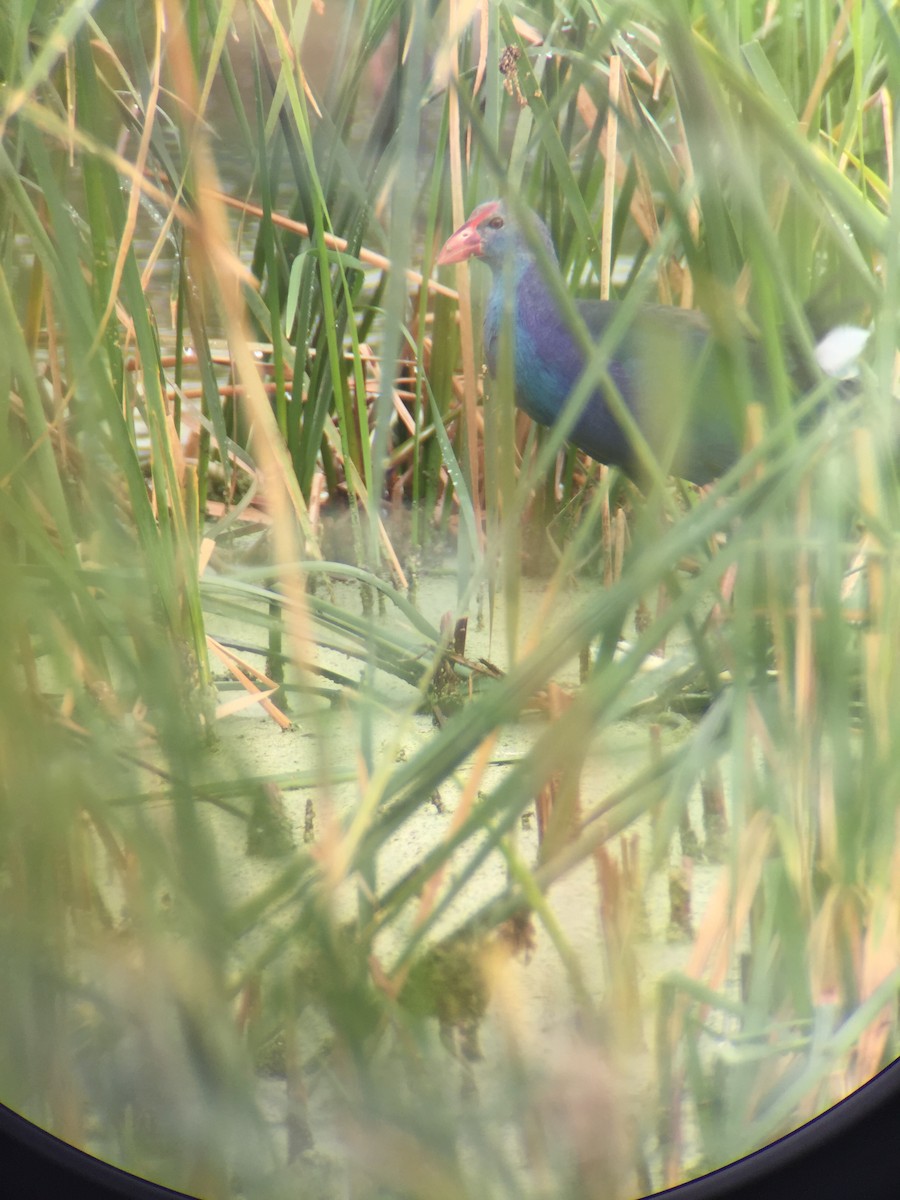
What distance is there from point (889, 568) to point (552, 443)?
0.13 metres

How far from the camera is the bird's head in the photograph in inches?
12.6

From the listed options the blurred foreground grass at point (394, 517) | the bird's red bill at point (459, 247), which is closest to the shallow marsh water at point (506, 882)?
the blurred foreground grass at point (394, 517)

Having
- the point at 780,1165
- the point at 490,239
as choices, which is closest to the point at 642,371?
the point at 490,239

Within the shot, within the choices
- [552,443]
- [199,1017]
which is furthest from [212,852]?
[552,443]

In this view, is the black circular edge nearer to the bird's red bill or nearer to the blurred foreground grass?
the blurred foreground grass

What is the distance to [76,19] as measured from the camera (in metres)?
0.31

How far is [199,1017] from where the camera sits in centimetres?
36

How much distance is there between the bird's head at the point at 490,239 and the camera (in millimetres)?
320

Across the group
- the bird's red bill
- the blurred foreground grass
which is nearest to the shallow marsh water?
the blurred foreground grass

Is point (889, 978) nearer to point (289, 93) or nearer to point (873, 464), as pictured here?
point (873, 464)

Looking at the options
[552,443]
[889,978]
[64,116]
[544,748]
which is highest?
[64,116]

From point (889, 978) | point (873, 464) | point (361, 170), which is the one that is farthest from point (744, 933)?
point (361, 170)

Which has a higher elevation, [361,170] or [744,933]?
[361,170]

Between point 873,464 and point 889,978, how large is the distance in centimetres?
21
